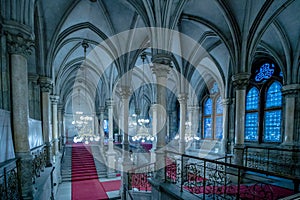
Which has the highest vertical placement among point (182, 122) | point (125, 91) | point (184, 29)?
point (184, 29)

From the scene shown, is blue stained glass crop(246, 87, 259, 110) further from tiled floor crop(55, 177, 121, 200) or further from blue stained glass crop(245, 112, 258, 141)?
tiled floor crop(55, 177, 121, 200)

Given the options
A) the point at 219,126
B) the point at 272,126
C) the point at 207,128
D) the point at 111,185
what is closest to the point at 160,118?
the point at 111,185

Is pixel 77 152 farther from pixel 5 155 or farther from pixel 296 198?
pixel 296 198

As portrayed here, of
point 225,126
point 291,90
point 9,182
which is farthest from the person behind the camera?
point 225,126

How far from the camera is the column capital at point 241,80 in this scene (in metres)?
6.74

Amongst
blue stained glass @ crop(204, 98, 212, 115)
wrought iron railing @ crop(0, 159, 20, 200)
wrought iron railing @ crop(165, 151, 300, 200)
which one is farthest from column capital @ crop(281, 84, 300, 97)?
wrought iron railing @ crop(0, 159, 20, 200)

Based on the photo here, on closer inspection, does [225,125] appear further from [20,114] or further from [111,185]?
[20,114]

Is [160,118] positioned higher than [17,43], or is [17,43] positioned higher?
[17,43]

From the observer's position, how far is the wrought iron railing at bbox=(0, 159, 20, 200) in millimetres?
3193

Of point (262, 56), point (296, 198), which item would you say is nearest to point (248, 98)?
point (262, 56)

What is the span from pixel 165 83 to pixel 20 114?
394 cm

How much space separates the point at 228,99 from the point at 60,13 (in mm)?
10910

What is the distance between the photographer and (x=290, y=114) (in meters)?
8.73

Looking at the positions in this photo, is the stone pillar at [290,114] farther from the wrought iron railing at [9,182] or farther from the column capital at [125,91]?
the wrought iron railing at [9,182]
